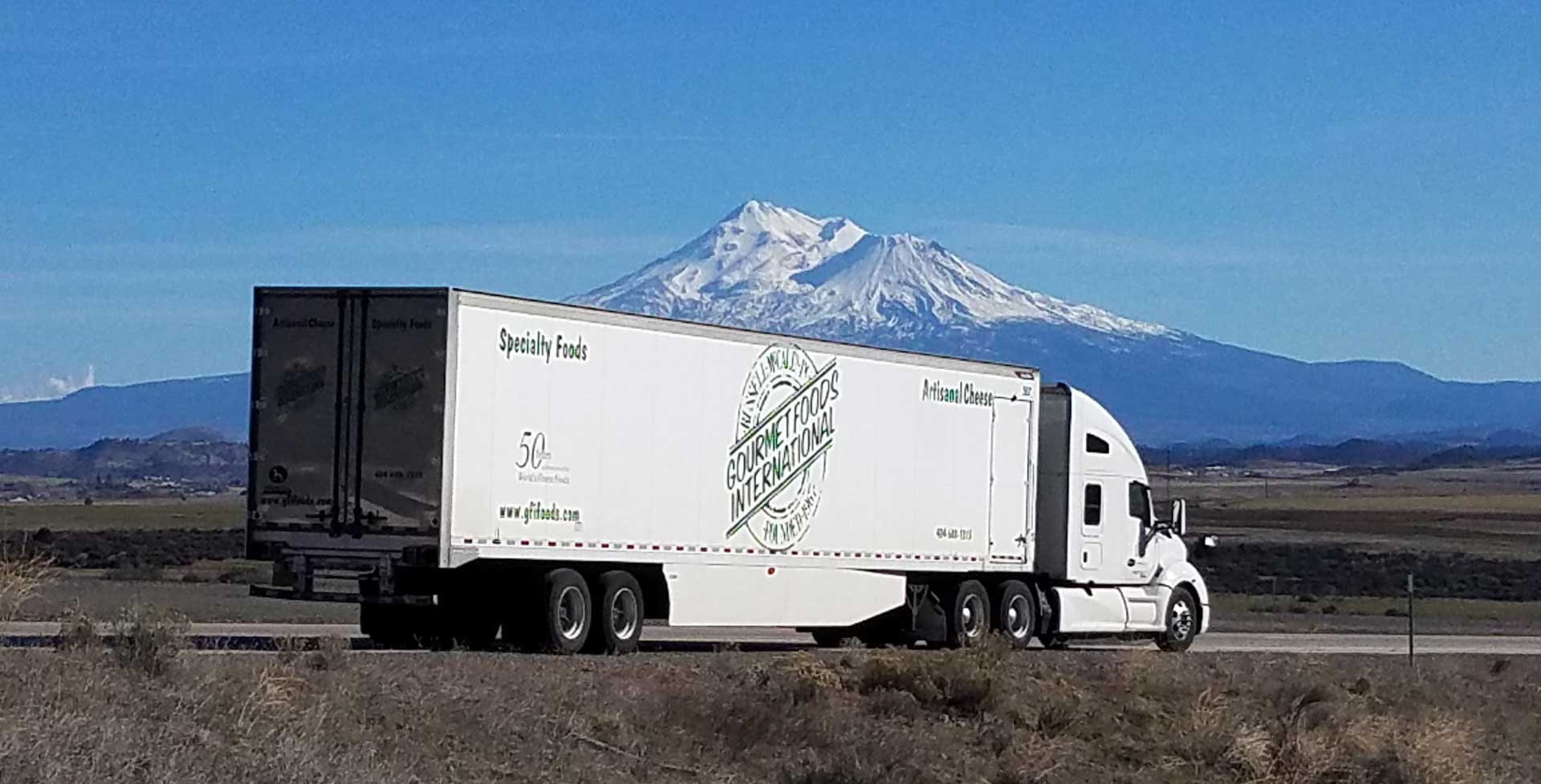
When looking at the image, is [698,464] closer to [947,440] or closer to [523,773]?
[947,440]

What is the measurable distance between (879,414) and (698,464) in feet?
11.6

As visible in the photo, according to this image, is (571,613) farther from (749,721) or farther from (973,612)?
(973,612)

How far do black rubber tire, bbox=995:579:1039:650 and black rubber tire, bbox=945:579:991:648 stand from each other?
22 cm

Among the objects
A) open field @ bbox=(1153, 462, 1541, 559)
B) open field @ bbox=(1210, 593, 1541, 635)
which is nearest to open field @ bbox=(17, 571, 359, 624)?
open field @ bbox=(1210, 593, 1541, 635)

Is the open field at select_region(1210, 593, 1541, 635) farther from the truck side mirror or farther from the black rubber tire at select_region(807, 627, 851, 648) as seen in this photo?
the black rubber tire at select_region(807, 627, 851, 648)

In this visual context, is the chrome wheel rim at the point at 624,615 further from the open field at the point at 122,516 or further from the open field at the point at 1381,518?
the open field at the point at 1381,518

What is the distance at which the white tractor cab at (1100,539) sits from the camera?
1153 inches

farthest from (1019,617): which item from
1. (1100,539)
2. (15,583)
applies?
(15,583)

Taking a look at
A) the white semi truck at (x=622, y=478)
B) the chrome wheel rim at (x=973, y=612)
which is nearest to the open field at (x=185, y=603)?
the white semi truck at (x=622, y=478)

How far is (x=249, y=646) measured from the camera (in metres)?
21.2

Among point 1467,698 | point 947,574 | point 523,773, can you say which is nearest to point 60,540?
point 947,574

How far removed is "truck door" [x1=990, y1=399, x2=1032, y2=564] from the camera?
28078 mm

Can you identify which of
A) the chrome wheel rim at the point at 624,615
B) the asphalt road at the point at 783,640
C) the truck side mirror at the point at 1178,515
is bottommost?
the asphalt road at the point at 783,640

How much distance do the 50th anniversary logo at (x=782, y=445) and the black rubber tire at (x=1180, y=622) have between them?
719cm
